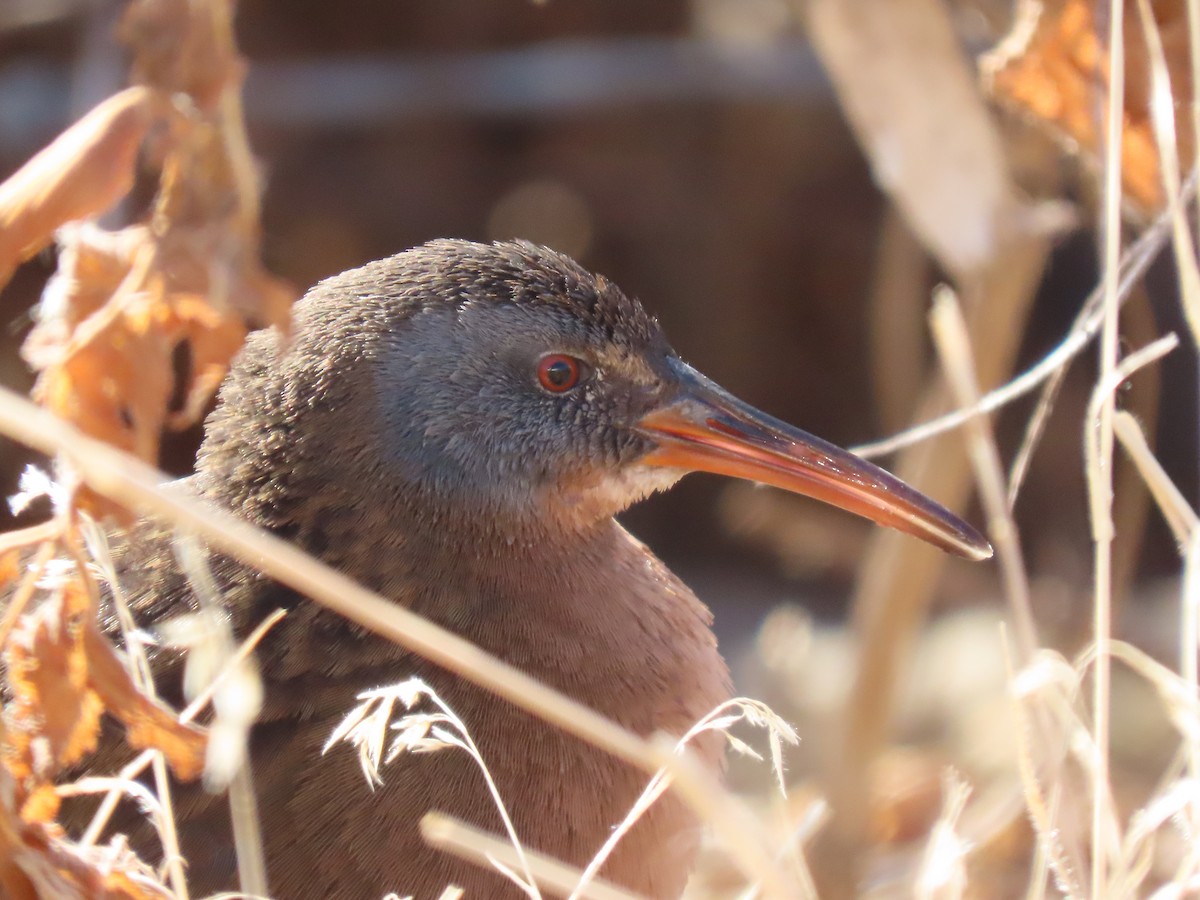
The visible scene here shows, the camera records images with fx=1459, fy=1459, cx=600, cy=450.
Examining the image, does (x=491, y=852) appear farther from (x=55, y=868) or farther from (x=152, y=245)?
(x=152, y=245)

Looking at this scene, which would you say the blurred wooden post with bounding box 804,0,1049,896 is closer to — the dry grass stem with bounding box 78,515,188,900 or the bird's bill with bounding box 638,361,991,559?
the bird's bill with bounding box 638,361,991,559

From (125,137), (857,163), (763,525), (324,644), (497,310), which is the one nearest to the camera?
(125,137)

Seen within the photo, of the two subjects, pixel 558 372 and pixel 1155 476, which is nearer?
pixel 1155 476

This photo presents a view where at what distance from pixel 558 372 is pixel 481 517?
0.76 feet

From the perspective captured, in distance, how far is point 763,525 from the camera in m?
4.93

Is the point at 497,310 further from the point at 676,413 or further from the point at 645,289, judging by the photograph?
the point at 645,289

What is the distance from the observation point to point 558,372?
202 centimetres

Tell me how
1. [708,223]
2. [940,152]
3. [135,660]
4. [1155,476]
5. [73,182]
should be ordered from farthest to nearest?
[708,223] → [940,152] → [1155,476] → [135,660] → [73,182]

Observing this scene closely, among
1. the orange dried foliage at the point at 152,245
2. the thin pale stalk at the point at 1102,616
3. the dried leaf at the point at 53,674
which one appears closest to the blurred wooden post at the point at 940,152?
the thin pale stalk at the point at 1102,616

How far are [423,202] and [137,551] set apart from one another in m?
3.71

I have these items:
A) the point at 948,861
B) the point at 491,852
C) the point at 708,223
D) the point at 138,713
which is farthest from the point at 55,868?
the point at 708,223

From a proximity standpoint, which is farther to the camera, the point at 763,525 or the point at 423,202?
the point at 423,202

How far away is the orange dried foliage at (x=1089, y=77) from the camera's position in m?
2.15

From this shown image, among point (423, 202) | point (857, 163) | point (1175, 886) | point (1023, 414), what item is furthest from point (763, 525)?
point (1175, 886)
